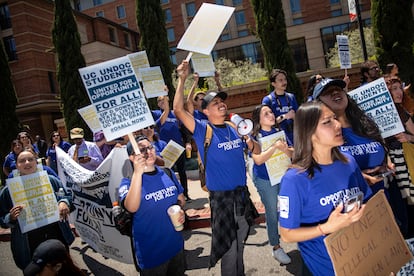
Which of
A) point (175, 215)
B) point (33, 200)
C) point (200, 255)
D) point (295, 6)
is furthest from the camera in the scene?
point (295, 6)

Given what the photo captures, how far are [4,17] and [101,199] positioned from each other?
1220 inches

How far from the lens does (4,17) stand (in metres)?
28.3

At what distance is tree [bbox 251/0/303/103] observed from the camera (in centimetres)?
1288

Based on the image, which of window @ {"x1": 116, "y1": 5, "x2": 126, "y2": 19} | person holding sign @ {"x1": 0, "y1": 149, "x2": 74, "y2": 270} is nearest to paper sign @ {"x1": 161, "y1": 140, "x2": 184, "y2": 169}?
person holding sign @ {"x1": 0, "y1": 149, "x2": 74, "y2": 270}

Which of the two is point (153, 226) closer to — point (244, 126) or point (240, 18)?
point (244, 126)

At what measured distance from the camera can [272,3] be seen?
1313 centimetres

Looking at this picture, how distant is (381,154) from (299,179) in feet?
4.21

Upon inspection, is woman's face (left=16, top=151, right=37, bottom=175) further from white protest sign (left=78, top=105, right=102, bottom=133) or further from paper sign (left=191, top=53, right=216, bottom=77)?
paper sign (left=191, top=53, right=216, bottom=77)

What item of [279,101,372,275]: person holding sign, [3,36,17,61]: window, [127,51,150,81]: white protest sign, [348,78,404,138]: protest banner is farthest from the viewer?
[3,36,17,61]: window

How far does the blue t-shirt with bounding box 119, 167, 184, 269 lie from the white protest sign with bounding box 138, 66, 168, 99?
110 inches

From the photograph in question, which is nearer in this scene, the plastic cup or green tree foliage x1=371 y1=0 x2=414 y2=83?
the plastic cup

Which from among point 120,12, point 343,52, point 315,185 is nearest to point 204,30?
point 315,185

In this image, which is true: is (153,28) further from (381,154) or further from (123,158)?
(381,154)

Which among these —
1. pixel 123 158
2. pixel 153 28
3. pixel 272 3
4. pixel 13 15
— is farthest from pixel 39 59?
pixel 123 158
